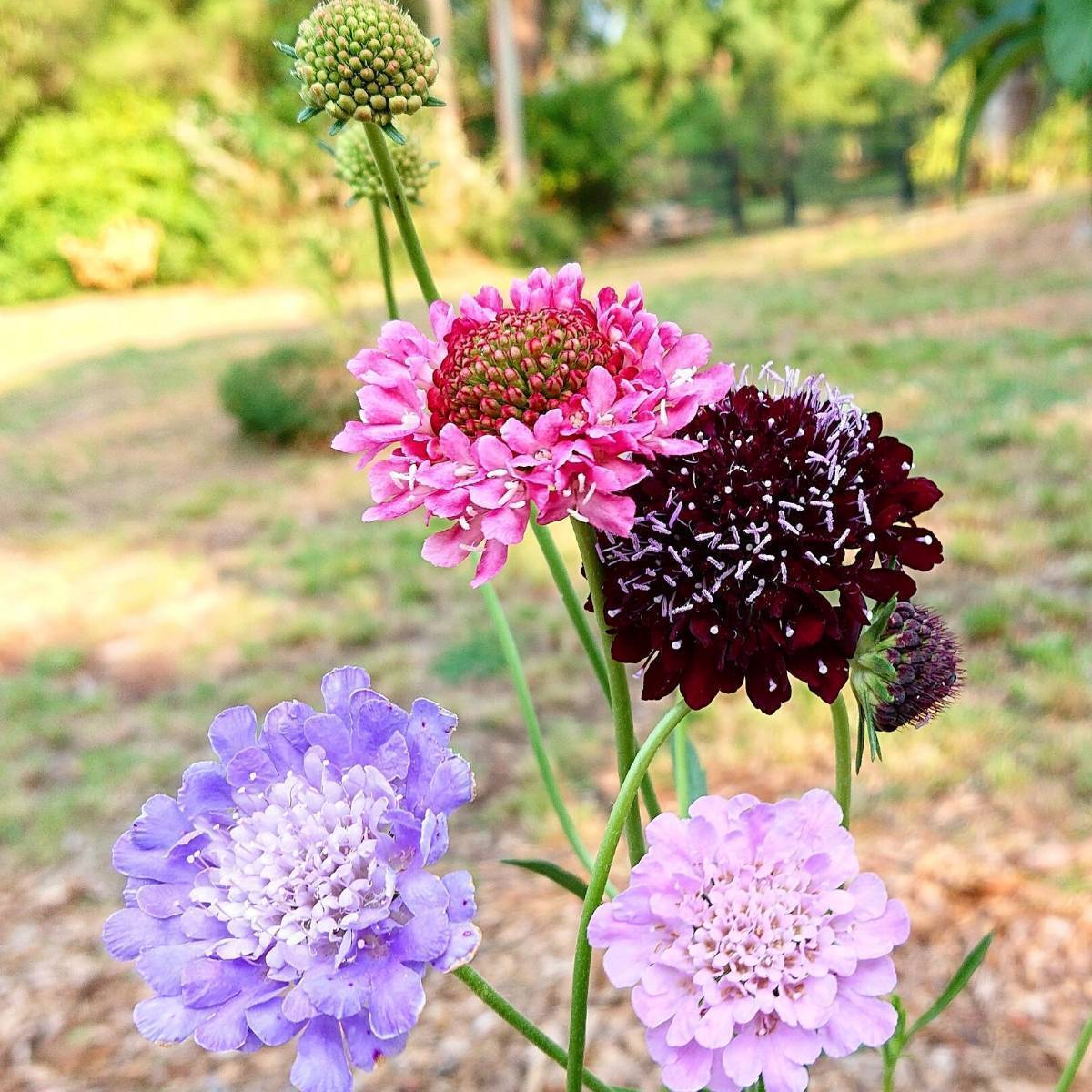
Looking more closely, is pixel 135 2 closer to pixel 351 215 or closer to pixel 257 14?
pixel 257 14

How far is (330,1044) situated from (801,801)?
0.31m

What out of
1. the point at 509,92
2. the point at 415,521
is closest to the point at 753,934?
the point at 415,521

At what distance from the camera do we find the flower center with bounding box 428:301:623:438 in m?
0.68

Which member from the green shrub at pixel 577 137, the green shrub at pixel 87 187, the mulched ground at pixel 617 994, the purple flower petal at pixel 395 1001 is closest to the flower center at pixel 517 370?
the purple flower petal at pixel 395 1001

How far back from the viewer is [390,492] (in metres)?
0.69

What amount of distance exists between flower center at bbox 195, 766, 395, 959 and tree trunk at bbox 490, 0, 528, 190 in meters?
14.1

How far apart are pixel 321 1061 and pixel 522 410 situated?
40cm

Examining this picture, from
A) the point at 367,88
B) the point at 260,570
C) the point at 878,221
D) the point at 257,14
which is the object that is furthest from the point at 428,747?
the point at 257,14

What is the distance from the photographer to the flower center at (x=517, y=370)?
68cm

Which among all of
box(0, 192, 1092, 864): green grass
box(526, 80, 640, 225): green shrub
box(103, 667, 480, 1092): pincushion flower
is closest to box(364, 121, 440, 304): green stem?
box(103, 667, 480, 1092): pincushion flower

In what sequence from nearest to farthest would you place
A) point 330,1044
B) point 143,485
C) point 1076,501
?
point 330,1044, point 1076,501, point 143,485

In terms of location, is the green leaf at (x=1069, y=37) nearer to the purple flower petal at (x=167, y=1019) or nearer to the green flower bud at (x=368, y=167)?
the green flower bud at (x=368, y=167)

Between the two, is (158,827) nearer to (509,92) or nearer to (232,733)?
(232,733)

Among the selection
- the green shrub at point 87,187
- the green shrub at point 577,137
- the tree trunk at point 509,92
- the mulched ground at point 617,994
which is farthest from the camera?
the green shrub at point 577,137
